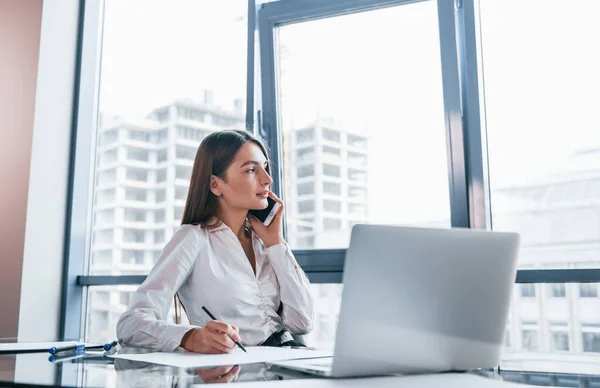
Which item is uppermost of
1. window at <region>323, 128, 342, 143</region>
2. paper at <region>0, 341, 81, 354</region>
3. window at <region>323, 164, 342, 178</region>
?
window at <region>323, 128, 342, 143</region>

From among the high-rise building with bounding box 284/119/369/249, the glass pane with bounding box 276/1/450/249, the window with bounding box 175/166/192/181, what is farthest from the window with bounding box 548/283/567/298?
the window with bounding box 175/166/192/181

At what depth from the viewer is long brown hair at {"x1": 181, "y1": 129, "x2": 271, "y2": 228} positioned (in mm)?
2039

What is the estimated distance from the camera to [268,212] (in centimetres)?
209

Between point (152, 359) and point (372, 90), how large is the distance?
5.72 feet

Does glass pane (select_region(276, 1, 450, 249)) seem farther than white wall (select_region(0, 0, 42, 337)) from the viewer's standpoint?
No

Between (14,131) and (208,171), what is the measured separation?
1739mm

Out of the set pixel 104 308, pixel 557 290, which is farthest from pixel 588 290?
pixel 104 308

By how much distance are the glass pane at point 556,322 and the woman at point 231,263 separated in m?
0.82

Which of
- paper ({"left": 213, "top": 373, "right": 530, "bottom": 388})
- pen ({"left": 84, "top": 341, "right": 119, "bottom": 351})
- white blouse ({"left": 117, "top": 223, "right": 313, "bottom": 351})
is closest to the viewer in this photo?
paper ({"left": 213, "top": 373, "right": 530, "bottom": 388})

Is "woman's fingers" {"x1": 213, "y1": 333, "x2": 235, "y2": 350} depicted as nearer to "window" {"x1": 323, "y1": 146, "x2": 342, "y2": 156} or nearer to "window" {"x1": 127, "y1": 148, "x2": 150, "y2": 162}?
"window" {"x1": 323, "y1": 146, "x2": 342, "y2": 156}

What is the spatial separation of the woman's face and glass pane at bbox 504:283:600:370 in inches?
38.5

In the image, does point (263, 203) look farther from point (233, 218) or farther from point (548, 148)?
point (548, 148)

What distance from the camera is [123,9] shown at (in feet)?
11.5

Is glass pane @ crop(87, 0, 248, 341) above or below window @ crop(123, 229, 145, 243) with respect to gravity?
above
